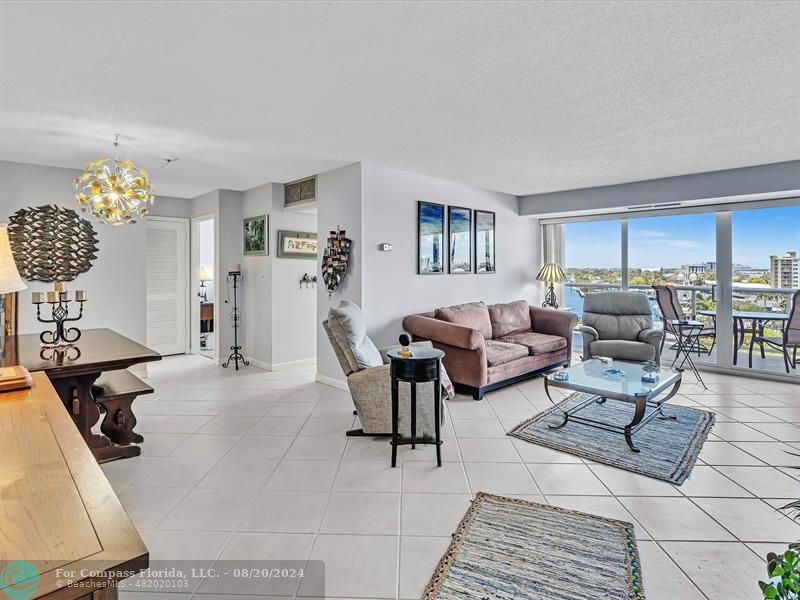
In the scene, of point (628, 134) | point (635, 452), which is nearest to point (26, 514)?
point (635, 452)

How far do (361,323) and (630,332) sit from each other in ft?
11.9

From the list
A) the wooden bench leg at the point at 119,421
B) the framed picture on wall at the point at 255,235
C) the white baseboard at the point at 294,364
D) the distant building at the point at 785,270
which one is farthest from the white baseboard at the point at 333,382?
the distant building at the point at 785,270

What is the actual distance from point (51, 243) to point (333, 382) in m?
3.52

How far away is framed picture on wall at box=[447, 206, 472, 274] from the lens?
5.73m

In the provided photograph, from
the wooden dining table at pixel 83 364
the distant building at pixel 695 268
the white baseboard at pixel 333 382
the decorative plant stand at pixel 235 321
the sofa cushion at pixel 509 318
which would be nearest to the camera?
the wooden dining table at pixel 83 364

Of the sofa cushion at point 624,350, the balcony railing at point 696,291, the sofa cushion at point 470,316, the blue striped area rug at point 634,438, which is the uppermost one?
the balcony railing at point 696,291

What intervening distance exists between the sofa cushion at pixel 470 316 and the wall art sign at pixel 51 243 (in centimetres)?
422

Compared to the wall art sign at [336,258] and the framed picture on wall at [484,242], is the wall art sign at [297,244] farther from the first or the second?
the framed picture on wall at [484,242]

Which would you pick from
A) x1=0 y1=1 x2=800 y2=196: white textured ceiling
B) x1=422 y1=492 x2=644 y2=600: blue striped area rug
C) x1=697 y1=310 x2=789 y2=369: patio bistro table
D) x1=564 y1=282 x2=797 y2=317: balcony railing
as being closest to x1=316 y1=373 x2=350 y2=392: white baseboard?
x1=0 y1=1 x2=800 y2=196: white textured ceiling

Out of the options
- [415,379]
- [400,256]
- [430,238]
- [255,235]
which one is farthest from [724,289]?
[255,235]

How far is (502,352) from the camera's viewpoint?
4.83 meters

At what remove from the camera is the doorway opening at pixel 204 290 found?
653 centimetres

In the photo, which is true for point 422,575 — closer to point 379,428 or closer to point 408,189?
point 379,428

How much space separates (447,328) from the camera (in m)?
4.57
